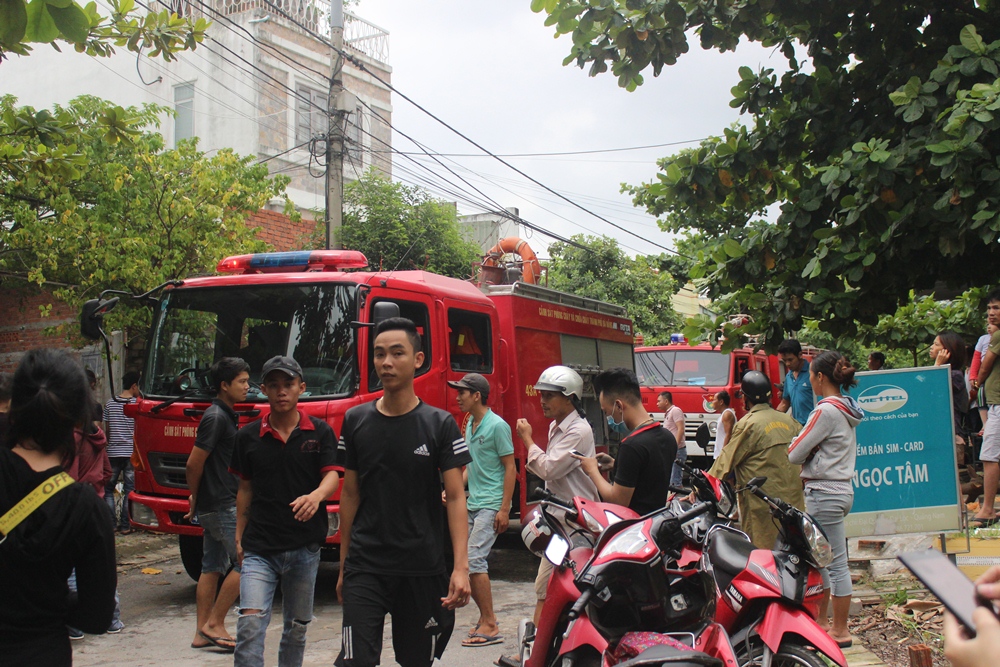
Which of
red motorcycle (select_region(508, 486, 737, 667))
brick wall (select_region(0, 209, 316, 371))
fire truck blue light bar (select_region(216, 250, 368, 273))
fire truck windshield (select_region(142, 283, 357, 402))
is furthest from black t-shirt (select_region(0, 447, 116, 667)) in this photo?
brick wall (select_region(0, 209, 316, 371))

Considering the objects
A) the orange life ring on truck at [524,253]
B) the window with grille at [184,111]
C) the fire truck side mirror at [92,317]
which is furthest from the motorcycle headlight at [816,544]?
the window with grille at [184,111]

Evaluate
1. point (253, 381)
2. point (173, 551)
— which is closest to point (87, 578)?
point (253, 381)

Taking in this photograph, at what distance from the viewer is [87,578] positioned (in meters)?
2.54

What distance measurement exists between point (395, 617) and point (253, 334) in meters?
4.00

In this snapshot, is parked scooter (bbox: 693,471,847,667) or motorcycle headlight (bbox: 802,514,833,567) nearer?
parked scooter (bbox: 693,471,847,667)

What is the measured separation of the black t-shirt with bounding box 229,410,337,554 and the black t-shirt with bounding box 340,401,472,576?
2.85 ft

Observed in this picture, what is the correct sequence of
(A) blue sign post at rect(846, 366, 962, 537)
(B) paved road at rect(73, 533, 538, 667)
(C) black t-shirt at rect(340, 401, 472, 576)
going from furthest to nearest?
1. (A) blue sign post at rect(846, 366, 962, 537)
2. (B) paved road at rect(73, 533, 538, 667)
3. (C) black t-shirt at rect(340, 401, 472, 576)

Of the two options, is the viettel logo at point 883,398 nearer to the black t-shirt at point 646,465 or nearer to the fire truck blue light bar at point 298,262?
the black t-shirt at point 646,465

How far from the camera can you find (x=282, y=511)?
4.68 metres

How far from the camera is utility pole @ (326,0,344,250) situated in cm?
1247

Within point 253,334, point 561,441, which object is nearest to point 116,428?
point 253,334

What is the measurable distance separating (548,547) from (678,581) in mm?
579

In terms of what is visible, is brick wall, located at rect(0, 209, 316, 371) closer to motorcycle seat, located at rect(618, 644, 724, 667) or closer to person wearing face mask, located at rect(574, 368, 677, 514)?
person wearing face mask, located at rect(574, 368, 677, 514)

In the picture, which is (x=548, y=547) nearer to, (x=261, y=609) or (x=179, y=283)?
(x=261, y=609)
